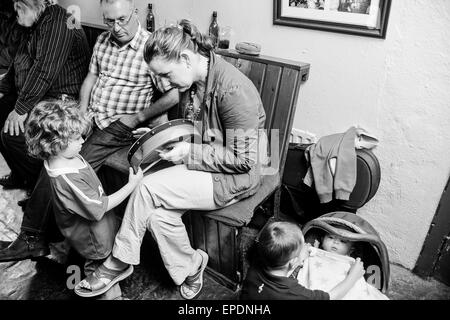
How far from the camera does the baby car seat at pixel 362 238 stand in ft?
5.44

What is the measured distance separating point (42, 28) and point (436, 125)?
8.94ft

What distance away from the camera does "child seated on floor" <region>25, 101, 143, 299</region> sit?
1.54 metres

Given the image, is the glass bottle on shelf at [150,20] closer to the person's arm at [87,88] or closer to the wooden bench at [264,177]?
the person's arm at [87,88]

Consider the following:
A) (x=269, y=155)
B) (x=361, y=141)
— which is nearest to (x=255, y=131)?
(x=269, y=155)

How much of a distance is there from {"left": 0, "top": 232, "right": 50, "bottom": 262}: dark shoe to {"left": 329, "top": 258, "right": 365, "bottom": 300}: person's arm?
1731 millimetres

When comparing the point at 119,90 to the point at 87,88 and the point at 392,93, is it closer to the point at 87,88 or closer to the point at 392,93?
the point at 87,88

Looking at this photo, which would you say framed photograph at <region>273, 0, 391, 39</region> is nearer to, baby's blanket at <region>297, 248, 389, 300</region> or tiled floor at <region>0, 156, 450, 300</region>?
baby's blanket at <region>297, 248, 389, 300</region>

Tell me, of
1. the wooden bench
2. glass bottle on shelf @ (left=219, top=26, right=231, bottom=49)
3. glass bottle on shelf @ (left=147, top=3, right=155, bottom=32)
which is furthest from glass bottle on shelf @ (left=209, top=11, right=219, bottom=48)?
glass bottle on shelf @ (left=147, top=3, right=155, bottom=32)

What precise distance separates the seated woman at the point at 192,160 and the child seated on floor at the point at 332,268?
495mm

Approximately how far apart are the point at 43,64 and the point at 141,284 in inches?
70.0

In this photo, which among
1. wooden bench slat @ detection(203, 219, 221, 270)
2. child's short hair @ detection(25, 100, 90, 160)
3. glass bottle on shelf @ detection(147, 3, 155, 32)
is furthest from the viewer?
glass bottle on shelf @ detection(147, 3, 155, 32)

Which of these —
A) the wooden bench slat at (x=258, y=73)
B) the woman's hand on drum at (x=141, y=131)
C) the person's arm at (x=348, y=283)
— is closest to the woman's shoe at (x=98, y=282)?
the woman's hand on drum at (x=141, y=131)

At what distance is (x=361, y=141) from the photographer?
201 centimetres
